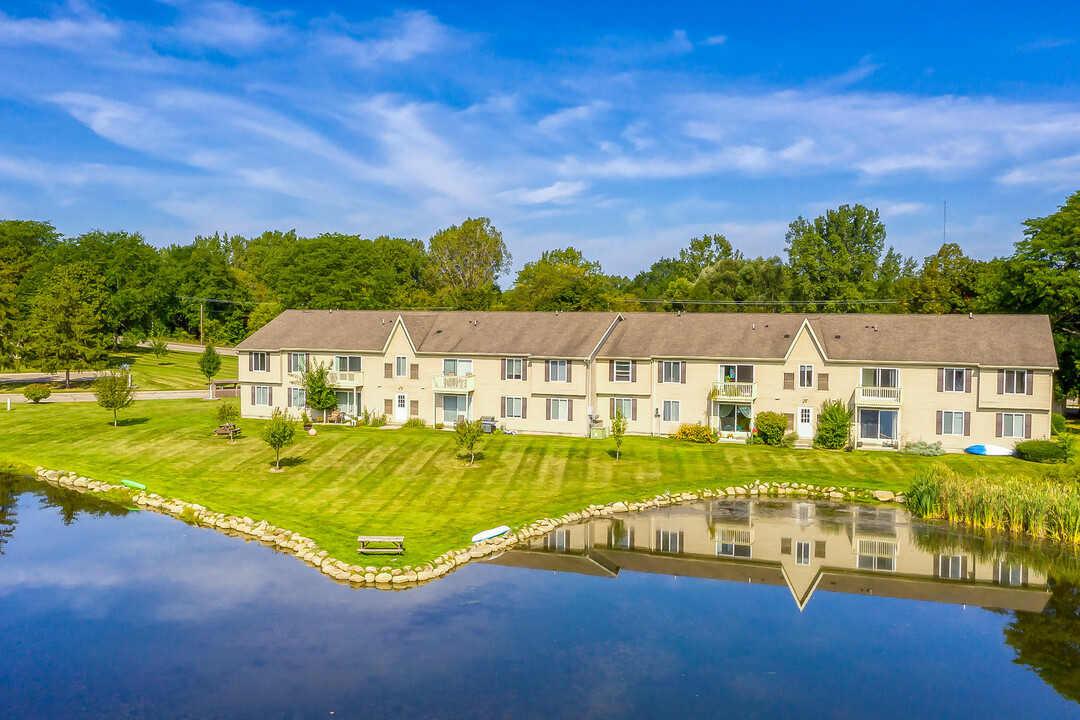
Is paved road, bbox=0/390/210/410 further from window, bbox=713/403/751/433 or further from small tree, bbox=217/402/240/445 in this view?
window, bbox=713/403/751/433

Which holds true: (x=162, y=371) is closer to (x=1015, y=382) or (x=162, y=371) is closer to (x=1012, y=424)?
(x=1012, y=424)

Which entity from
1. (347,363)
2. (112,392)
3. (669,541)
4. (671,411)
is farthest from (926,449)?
(112,392)

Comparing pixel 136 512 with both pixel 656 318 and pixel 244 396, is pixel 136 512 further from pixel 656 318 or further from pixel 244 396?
pixel 656 318

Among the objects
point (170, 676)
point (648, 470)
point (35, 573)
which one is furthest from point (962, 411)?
point (35, 573)

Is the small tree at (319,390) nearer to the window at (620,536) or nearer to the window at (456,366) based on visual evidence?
the window at (456,366)

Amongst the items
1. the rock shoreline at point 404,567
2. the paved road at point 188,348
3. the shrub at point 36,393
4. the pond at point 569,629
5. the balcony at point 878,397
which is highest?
the paved road at point 188,348

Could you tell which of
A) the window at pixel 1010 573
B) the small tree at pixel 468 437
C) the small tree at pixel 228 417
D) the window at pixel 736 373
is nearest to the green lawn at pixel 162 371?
the small tree at pixel 228 417
